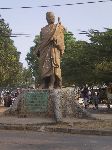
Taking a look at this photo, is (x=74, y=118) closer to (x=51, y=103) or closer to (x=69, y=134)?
(x=51, y=103)

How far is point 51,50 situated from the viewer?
19.6 meters

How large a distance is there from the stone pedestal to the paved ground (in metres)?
3.13

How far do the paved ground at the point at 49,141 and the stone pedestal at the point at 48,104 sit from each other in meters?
3.13

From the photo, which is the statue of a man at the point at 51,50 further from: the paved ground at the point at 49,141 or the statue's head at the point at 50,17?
the paved ground at the point at 49,141

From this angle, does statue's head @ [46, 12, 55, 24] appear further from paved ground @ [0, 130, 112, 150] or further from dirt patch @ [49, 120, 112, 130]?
paved ground @ [0, 130, 112, 150]

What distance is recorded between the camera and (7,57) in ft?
226

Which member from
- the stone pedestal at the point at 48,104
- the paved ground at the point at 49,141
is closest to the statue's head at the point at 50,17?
the stone pedestal at the point at 48,104

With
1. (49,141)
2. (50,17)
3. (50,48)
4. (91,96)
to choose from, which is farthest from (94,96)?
(49,141)

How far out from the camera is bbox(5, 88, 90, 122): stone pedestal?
18750mm

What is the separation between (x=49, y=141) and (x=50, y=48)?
274 inches

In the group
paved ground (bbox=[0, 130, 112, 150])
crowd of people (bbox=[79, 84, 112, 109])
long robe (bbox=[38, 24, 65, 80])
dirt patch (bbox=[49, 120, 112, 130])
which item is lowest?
paved ground (bbox=[0, 130, 112, 150])

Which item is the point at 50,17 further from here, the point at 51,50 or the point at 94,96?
the point at 94,96

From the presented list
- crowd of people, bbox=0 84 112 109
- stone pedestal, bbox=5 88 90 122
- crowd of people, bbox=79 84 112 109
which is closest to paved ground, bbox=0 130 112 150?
stone pedestal, bbox=5 88 90 122

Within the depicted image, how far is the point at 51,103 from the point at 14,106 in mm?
1580
